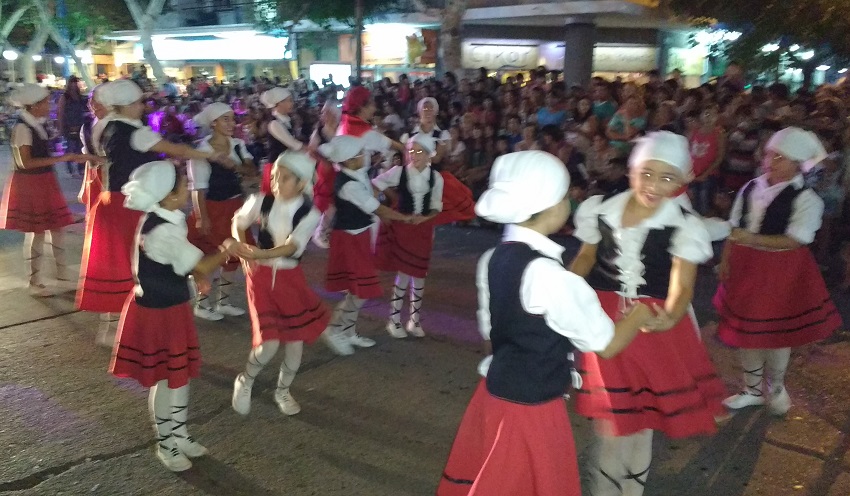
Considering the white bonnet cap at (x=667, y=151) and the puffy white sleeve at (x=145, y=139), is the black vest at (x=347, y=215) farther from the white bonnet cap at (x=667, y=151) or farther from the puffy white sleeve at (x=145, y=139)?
the white bonnet cap at (x=667, y=151)

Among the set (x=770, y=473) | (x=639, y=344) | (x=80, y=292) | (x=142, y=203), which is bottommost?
(x=770, y=473)

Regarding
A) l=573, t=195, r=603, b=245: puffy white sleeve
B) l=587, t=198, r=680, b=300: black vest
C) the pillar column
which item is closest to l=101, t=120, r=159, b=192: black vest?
l=573, t=195, r=603, b=245: puffy white sleeve

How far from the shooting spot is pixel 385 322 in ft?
20.1

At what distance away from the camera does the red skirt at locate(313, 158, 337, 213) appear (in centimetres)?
548

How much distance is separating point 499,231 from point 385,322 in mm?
3901

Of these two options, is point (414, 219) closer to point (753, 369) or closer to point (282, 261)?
point (282, 261)

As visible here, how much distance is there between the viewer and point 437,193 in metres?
5.34

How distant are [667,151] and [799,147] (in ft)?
4.52

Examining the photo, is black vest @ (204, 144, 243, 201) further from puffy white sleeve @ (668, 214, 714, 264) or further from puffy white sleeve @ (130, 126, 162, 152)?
puffy white sleeve @ (668, 214, 714, 264)

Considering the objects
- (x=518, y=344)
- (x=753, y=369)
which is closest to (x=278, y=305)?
(x=518, y=344)

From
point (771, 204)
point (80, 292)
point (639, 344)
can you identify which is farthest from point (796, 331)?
point (80, 292)

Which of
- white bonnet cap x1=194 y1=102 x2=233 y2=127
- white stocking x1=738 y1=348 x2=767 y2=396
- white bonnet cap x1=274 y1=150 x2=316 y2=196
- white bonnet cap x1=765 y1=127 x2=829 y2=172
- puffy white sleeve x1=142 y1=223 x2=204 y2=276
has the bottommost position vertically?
white stocking x1=738 y1=348 x2=767 y2=396

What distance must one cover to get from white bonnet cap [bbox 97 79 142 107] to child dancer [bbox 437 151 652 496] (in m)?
3.57

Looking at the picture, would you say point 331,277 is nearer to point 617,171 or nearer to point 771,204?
point 617,171
